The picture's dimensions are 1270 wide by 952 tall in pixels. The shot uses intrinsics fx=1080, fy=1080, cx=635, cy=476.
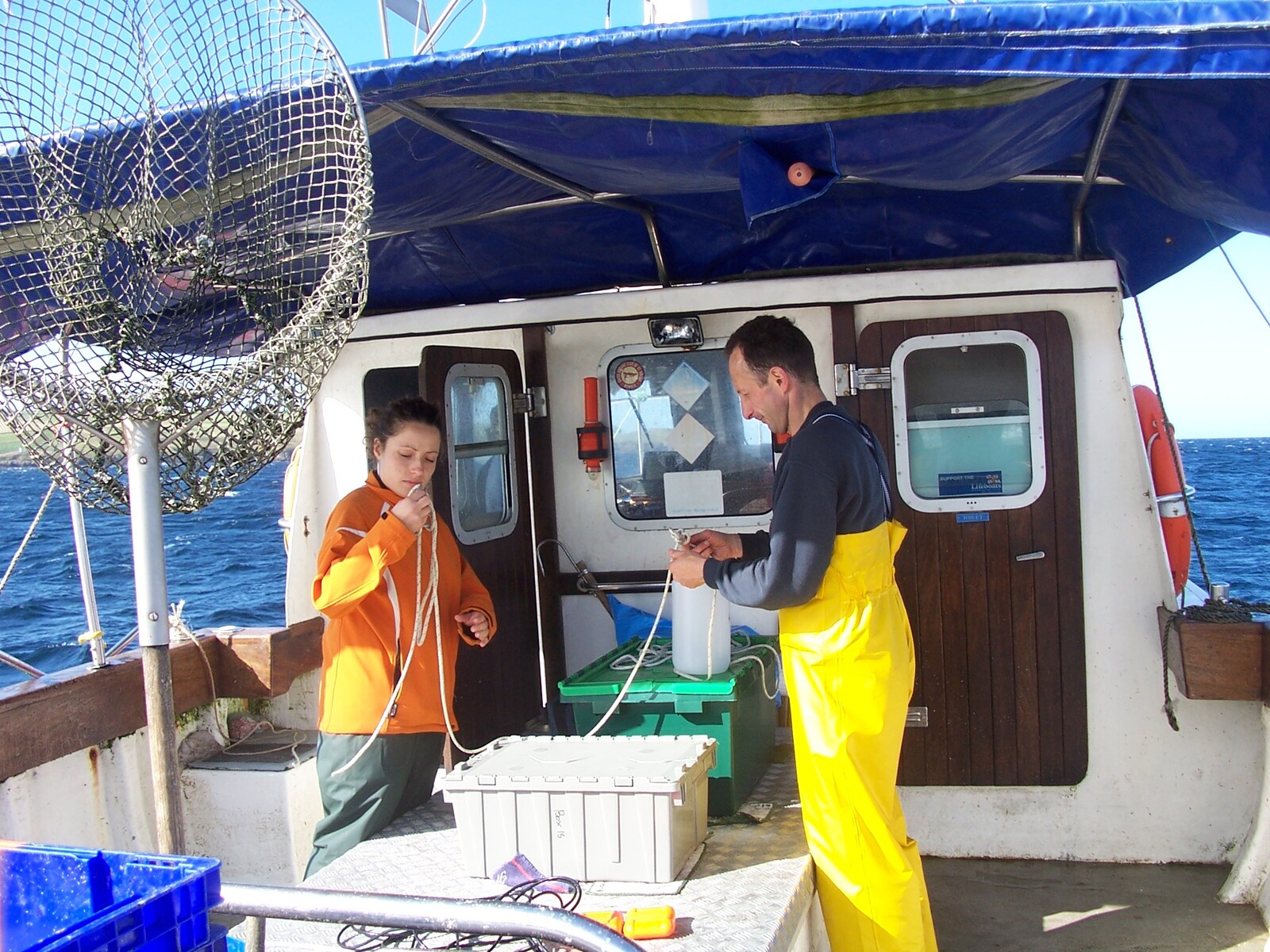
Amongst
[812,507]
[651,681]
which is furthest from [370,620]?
[812,507]

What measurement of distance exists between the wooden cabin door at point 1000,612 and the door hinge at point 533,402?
1.61 metres

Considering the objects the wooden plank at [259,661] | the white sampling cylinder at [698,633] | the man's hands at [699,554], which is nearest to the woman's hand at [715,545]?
the man's hands at [699,554]

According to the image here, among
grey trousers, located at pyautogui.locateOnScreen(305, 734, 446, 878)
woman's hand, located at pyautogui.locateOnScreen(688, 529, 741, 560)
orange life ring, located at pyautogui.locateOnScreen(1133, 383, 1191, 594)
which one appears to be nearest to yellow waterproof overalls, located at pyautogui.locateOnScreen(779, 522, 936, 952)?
woman's hand, located at pyautogui.locateOnScreen(688, 529, 741, 560)

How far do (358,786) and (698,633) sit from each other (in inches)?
53.8

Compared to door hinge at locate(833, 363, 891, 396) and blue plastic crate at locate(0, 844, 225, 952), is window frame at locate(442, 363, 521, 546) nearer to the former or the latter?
door hinge at locate(833, 363, 891, 396)

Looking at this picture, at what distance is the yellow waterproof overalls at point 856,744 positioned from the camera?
3303mm

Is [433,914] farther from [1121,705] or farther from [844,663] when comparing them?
[1121,705]

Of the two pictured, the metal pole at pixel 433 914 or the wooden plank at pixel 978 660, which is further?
the wooden plank at pixel 978 660

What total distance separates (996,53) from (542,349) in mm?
3338

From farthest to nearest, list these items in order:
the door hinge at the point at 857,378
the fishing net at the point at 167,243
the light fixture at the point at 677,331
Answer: the light fixture at the point at 677,331 < the door hinge at the point at 857,378 < the fishing net at the point at 167,243

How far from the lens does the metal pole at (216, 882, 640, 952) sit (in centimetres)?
160

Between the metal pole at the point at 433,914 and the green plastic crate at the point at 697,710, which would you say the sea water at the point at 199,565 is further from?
the metal pole at the point at 433,914

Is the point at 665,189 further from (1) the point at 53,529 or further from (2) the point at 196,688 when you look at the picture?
(1) the point at 53,529

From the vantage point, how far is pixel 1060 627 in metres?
4.95
